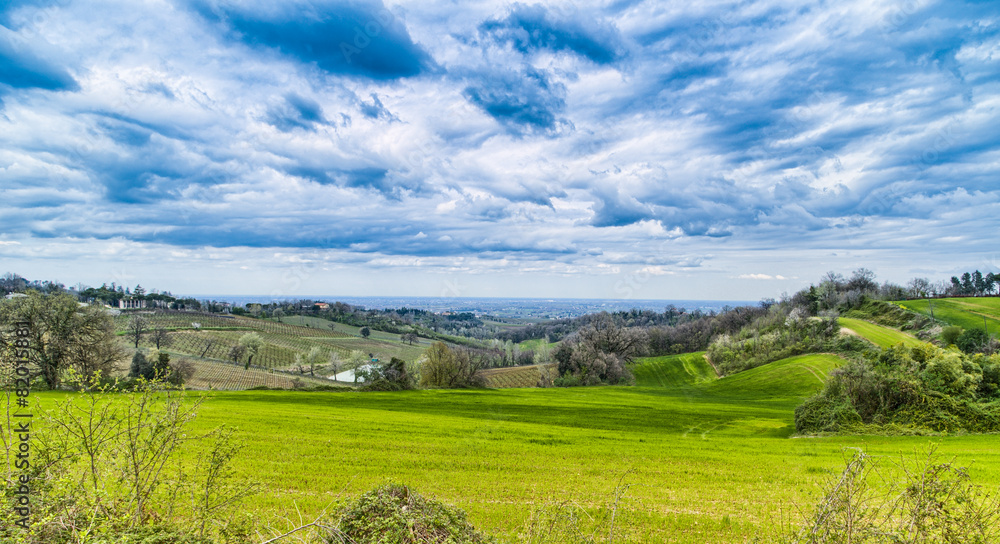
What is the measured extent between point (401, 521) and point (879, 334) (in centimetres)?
8479

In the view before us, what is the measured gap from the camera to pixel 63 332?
42.9 m

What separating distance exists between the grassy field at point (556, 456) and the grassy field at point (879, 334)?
95.1 ft

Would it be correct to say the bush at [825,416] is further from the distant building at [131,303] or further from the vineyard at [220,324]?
the distant building at [131,303]

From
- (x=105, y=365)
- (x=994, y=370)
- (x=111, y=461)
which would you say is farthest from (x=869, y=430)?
(x=105, y=365)

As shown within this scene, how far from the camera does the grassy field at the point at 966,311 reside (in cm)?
6994

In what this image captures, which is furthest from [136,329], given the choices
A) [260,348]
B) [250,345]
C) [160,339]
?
[260,348]

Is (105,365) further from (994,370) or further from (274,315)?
(274,315)

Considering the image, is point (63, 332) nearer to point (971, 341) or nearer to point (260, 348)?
point (260, 348)

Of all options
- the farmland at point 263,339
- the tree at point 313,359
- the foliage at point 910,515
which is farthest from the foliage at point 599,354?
the foliage at point 910,515

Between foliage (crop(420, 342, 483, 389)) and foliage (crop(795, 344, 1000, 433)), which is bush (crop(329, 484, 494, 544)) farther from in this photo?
foliage (crop(420, 342, 483, 389))

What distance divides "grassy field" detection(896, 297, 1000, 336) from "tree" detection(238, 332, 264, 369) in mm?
122365

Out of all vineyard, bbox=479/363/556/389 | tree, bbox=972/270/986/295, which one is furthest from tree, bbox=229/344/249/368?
tree, bbox=972/270/986/295

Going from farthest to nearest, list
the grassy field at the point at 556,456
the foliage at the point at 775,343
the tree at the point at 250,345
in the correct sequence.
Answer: the tree at the point at 250,345 < the foliage at the point at 775,343 < the grassy field at the point at 556,456

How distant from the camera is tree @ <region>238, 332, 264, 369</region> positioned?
90306 millimetres
